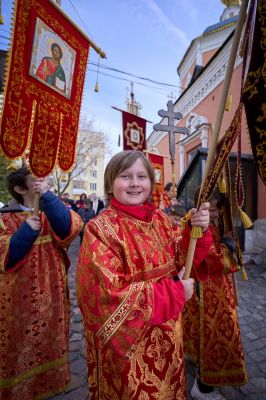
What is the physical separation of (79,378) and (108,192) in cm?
218

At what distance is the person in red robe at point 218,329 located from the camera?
208cm

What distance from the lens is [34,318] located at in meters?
1.97

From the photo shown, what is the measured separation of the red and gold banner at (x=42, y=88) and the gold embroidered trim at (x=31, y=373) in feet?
5.24

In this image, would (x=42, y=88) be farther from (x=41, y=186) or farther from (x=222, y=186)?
(x=222, y=186)

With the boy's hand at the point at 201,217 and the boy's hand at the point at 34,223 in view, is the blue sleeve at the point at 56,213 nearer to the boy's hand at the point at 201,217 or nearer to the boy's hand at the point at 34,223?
the boy's hand at the point at 34,223

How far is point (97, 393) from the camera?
1.39m

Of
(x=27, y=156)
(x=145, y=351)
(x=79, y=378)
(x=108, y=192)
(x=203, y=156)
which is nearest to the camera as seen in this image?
(x=145, y=351)

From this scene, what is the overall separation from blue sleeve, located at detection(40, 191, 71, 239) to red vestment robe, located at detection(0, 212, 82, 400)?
6 cm

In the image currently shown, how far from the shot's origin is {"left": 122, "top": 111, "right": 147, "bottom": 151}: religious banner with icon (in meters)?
5.78

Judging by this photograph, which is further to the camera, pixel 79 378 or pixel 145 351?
pixel 79 378

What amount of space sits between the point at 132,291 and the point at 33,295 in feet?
4.05

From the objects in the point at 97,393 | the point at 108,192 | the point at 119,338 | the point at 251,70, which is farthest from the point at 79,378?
the point at 251,70

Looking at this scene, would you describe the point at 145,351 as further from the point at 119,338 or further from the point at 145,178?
the point at 145,178

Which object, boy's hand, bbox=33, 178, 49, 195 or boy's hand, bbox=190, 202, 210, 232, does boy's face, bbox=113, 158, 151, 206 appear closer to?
boy's hand, bbox=190, 202, 210, 232
